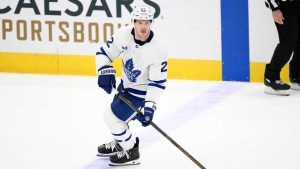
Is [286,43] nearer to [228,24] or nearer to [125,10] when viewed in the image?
[228,24]

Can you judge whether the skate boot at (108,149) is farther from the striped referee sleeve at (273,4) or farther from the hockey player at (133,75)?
the striped referee sleeve at (273,4)

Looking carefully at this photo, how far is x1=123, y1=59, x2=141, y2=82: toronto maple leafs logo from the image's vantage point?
371 cm

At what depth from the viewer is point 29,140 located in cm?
429

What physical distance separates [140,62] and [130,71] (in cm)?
9

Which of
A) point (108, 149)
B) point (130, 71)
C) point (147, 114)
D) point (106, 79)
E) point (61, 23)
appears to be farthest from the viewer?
point (61, 23)

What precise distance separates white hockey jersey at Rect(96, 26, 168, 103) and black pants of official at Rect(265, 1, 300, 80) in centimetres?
180

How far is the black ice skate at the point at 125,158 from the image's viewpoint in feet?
12.5

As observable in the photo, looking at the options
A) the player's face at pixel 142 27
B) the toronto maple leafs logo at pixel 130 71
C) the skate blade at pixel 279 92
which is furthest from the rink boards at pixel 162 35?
the player's face at pixel 142 27

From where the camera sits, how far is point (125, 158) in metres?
3.82

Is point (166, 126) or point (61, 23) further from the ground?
point (61, 23)

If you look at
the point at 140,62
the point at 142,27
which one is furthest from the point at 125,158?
the point at 142,27

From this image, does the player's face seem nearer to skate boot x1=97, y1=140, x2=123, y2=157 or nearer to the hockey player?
the hockey player

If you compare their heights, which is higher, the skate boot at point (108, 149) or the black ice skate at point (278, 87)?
the black ice skate at point (278, 87)

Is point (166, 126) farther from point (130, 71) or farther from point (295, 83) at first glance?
point (295, 83)
